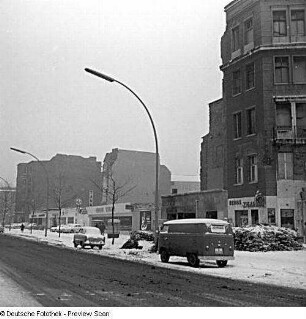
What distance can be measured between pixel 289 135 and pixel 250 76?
4.98m

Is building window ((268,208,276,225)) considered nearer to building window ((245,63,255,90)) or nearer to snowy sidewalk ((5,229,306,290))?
snowy sidewalk ((5,229,306,290))

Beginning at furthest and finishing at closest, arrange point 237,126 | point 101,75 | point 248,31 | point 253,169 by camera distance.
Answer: point 237,126 → point 248,31 → point 253,169 → point 101,75

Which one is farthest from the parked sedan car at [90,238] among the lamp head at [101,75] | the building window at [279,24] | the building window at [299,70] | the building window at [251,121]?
the building window at [279,24]

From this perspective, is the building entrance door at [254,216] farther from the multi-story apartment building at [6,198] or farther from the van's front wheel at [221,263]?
the multi-story apartment building at [6,198]

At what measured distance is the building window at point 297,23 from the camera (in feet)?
101

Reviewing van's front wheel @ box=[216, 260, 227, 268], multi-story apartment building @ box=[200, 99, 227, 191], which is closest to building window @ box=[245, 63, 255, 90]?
multi-story apartment building @ box=[200, 99, 227, 191]

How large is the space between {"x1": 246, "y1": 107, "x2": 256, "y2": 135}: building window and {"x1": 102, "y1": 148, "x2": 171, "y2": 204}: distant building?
126 ft

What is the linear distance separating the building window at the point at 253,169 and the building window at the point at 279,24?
802 centimetres

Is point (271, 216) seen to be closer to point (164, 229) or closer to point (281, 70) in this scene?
point (281, 70)

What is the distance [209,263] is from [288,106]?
14863 mm

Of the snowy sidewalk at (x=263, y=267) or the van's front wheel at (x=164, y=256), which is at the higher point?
the van's front wheel at (x=164, y=256)

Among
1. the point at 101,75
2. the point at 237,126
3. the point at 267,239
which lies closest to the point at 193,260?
the point at 101,75

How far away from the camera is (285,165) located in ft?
101

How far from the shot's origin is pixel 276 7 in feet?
102
